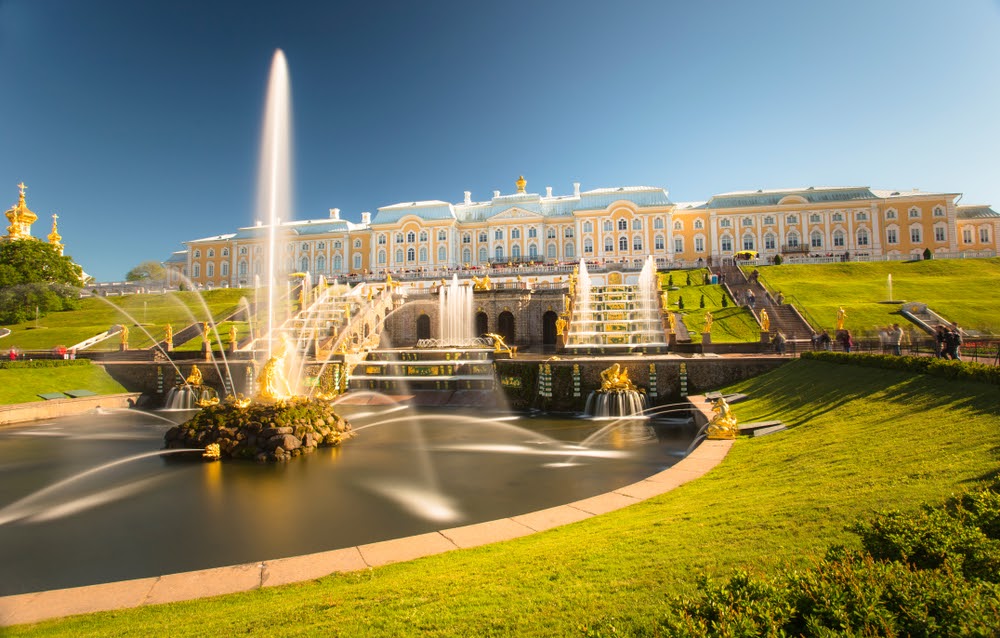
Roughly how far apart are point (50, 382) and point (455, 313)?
24.0 metres

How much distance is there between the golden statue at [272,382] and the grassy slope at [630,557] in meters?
11.4

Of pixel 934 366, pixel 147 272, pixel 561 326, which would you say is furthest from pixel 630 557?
pixel 147 272

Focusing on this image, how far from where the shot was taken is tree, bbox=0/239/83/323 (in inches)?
1986

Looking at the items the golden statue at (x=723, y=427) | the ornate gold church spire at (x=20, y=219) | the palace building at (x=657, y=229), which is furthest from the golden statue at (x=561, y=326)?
the ornate gold church spire at (x=20, y=219)

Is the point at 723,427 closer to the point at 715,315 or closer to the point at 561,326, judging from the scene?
the point at 561,326

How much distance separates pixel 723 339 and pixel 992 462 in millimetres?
25289

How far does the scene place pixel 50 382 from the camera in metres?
27.6

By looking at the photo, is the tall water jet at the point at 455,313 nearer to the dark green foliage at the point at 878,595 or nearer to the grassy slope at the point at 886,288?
the grassy slope at the point at 886,288

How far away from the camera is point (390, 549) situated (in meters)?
7.15

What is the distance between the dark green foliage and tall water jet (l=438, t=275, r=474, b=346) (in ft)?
121

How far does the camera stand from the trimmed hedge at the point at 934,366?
408 inches

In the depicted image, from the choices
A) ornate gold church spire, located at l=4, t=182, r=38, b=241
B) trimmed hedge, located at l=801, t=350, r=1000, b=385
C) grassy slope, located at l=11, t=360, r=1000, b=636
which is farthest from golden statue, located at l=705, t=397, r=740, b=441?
ornate gold church spire, located at l=4, t=182, r=38, b=241

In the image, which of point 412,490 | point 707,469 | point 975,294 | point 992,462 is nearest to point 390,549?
point 412,490

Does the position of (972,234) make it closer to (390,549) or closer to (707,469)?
(707,469)
